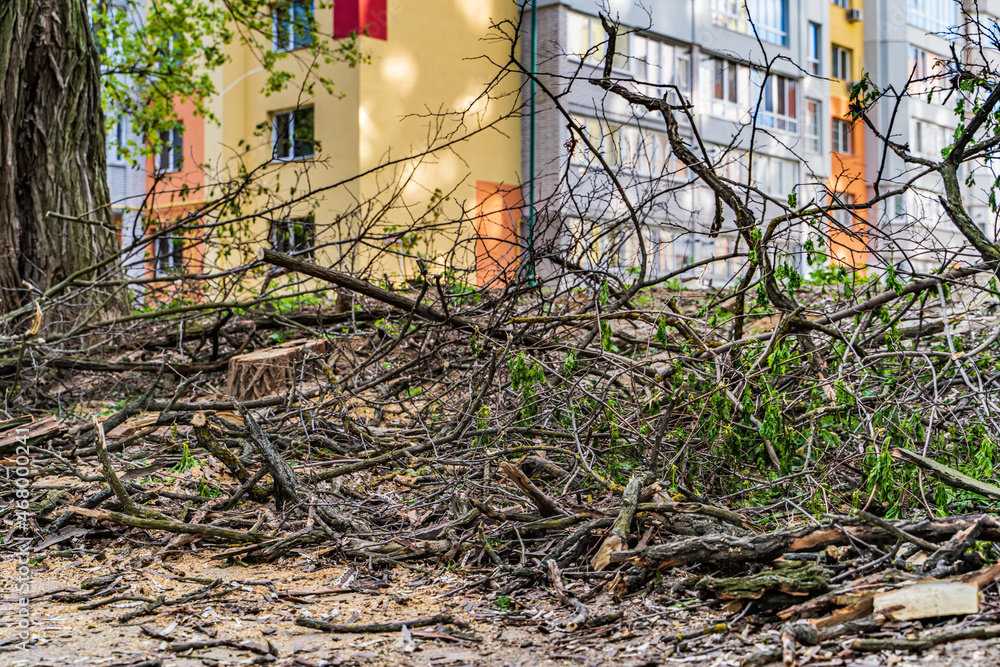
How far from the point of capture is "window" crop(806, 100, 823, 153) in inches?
1117

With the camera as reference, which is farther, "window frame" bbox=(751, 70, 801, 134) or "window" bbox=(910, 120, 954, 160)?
"window" bbox=(910, 120, 954, 160)

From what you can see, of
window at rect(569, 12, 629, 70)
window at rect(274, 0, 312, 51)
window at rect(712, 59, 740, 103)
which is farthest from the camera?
window at rect(712, 59, 740, 103)

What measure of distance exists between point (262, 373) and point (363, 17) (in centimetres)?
1462

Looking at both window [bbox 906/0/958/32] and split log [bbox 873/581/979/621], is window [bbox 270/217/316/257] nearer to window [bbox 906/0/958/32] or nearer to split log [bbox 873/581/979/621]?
split log [bbox 873/581/979/621]

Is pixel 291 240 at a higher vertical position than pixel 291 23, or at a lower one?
lower

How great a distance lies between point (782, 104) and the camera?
26938 mm

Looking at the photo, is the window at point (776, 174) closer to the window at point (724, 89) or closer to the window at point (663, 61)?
the window at point (724, 89)

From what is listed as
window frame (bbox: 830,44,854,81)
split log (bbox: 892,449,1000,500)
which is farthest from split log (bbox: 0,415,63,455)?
window frame (bbox: 830,44,854,81)

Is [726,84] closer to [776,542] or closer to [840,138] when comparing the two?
[840,138]

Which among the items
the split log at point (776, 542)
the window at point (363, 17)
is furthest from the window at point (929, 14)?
the split log at point (776, 542)

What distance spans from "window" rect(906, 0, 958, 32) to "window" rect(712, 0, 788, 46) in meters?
6.25

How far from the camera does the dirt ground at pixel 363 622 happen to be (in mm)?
2457

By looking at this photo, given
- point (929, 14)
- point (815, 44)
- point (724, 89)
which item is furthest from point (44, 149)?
point (929, 14)

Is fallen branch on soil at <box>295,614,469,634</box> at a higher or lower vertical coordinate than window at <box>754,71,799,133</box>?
lower
